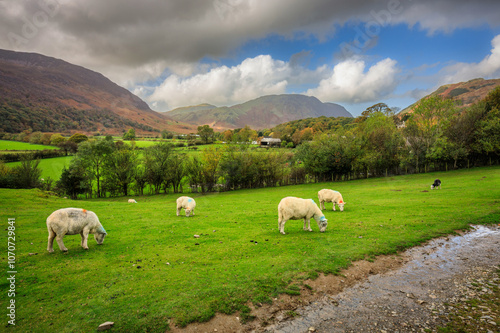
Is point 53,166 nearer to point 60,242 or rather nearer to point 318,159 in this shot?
point 60,242

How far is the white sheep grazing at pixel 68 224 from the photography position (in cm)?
900

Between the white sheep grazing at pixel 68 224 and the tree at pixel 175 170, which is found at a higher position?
the tree at pixel 175 170

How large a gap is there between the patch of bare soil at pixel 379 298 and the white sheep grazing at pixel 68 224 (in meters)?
7.04

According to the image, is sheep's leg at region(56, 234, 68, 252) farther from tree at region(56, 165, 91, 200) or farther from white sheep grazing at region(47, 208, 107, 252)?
tree at region(56, 165, 91, 200)

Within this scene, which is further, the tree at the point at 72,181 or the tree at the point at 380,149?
the tree at the point at 380,149

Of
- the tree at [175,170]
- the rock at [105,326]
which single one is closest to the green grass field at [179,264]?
the rock at [105,326]

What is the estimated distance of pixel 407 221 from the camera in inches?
610

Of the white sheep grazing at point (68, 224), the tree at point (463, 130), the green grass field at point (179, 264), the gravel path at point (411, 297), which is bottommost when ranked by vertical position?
the gravel path at point (411, 297)

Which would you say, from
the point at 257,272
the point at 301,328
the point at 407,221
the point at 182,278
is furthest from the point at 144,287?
the point at 407,221

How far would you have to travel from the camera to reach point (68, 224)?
918 cm

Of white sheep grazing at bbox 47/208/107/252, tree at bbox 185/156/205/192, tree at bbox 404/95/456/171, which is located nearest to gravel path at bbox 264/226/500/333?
white sheep grazing at bbox 47/208/107/252

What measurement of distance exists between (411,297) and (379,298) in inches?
44.0

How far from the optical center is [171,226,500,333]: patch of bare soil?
6082 mm

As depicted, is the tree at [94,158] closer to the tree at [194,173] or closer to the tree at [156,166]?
the tree at [156,166]
